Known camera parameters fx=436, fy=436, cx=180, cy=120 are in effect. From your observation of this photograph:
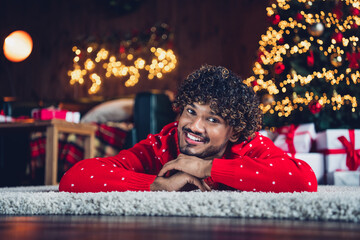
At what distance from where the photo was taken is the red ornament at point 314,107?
8.30 feet

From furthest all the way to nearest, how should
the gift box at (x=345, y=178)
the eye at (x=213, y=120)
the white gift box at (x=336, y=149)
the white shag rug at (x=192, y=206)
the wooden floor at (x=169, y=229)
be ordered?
1. the white gift box at (x=336, y=149)
2. the gift box at (x=345, y=178)
3. the eye at (x=213, y=120)
4. the white shag rug at (x=192, y=206)
5. the wooden floor at (x=169, y=229)

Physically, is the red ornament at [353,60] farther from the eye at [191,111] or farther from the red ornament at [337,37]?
the eye at [191,111]

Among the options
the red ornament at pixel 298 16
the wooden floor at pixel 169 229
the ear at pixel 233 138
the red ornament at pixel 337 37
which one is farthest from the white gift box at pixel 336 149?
the wooden floor at pixel 169 229

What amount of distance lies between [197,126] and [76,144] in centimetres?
202

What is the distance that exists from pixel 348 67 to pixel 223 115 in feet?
5.60

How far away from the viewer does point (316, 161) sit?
2420mm

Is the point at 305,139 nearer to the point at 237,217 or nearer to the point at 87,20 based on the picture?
the point at 237,217

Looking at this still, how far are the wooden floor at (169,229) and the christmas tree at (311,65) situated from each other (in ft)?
6.35

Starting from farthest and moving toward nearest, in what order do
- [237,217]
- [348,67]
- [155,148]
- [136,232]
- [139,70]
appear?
1. [139,70]
2. [348,67]
3. [155,148]
4. [237,217]
5. [136,232]

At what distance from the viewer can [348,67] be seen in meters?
2.66

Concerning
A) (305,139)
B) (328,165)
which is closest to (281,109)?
(305,139)

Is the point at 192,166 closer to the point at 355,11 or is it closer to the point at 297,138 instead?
the point at 297,138

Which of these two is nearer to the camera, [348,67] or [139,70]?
[348,67]

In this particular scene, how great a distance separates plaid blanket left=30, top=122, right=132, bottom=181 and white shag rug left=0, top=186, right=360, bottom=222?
6.86 ft
